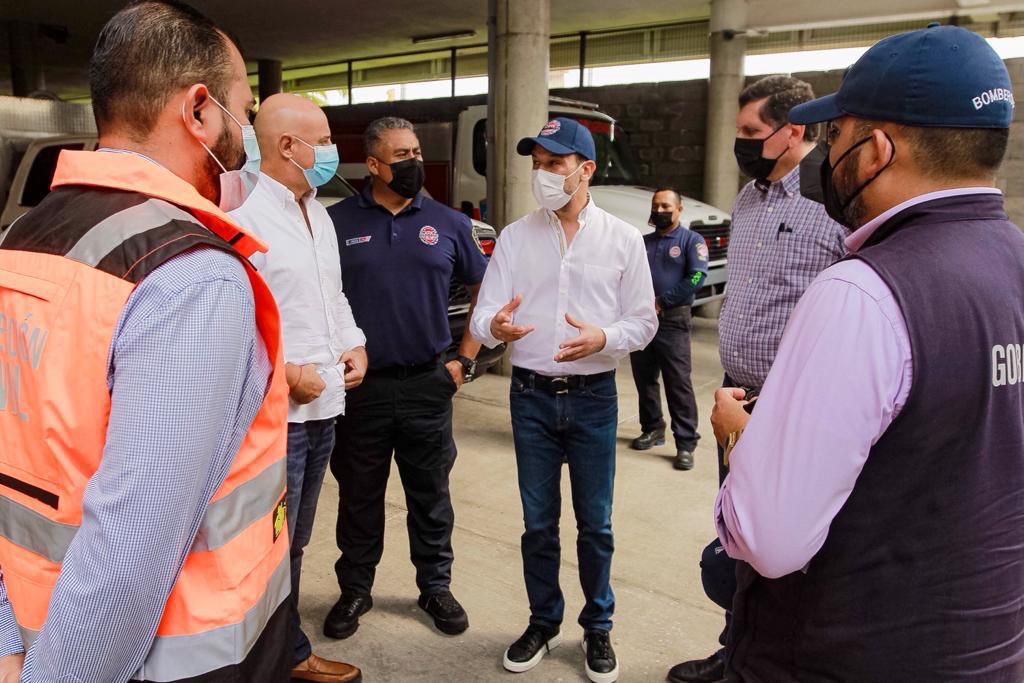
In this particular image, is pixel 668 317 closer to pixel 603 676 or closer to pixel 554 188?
pixel 554 188

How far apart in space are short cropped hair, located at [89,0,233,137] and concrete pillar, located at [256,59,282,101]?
1705 centimetres

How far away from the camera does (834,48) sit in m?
11.3

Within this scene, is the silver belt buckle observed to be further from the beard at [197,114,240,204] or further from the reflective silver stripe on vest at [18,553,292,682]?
the reflective silver stripe on vest at [18,553,292,682]

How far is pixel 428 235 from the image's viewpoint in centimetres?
318

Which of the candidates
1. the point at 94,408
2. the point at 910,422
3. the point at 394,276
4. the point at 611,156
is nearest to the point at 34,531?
the point at 94,408

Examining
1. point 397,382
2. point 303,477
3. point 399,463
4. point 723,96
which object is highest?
point 723,96

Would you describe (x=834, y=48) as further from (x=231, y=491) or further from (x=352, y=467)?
(x=231, y=491)

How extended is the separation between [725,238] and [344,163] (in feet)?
16.3

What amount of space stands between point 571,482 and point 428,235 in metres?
1.14

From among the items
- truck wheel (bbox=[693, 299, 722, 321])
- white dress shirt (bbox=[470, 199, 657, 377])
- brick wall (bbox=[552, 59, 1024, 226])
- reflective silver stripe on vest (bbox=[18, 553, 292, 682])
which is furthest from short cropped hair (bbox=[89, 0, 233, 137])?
brick wall (bbox=[552, 59, 1024, 226])

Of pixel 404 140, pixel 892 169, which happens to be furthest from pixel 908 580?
pixel 404 140

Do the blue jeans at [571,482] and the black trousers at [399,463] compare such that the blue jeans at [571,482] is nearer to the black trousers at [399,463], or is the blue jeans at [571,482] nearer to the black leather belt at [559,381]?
the black leather belt at [559,381]

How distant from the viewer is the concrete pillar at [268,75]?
16984 mm

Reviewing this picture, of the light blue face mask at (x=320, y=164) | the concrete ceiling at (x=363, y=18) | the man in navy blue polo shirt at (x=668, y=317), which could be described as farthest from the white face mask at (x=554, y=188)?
the concrete ceiling at (x=363, y=18)
